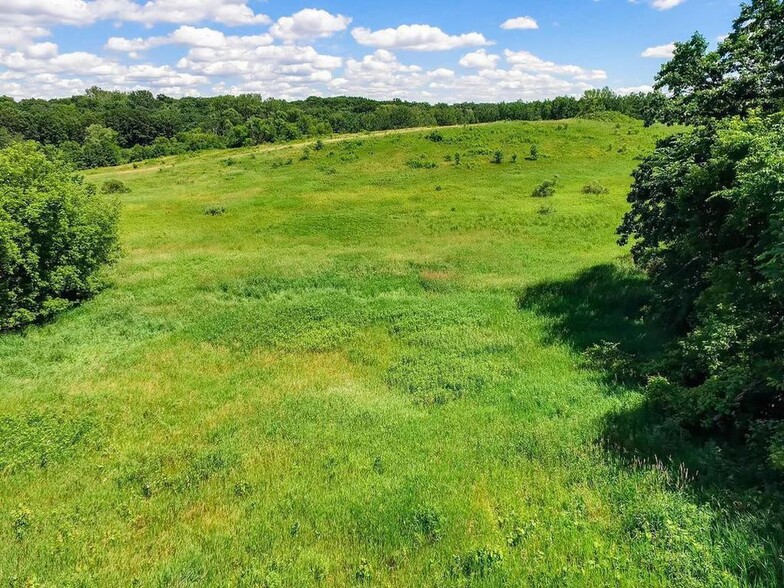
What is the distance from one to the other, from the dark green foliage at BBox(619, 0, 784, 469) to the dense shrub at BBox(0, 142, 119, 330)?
25288 millimetres

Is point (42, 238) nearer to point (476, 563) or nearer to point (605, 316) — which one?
point (476, 563)

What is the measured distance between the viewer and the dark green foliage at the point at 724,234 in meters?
9.09

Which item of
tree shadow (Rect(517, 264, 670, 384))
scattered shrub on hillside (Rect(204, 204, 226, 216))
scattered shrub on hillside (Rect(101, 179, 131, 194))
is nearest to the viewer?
tree shadow (Rect(517, 264, 670, 384))

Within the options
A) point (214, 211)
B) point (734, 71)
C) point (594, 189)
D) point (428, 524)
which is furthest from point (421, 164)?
point (428, 524)

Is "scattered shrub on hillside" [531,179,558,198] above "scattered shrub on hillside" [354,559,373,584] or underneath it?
underneath

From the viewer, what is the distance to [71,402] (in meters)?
14.5

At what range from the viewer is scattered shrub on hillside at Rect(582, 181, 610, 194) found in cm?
4791

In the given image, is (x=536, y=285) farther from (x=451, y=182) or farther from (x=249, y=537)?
(x=451, y=182)

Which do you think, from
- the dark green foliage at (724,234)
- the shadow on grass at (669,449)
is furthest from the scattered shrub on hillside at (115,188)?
the dark green foliage at (724,234)

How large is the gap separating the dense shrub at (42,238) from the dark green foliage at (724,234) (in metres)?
25.3

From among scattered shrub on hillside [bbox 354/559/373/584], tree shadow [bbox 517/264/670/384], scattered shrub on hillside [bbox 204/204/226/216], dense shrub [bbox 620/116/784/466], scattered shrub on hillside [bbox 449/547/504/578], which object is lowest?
scattered shrub on hillside [bbox 204/204/226/216]

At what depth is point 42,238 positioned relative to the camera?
2358cm

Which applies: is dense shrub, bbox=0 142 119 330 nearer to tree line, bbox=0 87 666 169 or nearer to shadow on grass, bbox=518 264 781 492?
shadow on grass, bbox=518 264 781 492

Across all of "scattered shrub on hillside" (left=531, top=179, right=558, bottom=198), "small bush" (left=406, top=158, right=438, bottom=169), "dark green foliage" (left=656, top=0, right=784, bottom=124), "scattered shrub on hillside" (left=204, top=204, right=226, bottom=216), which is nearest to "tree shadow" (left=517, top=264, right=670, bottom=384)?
"dark green foliage" (left=656, top=0, right=784, bottom=124)
